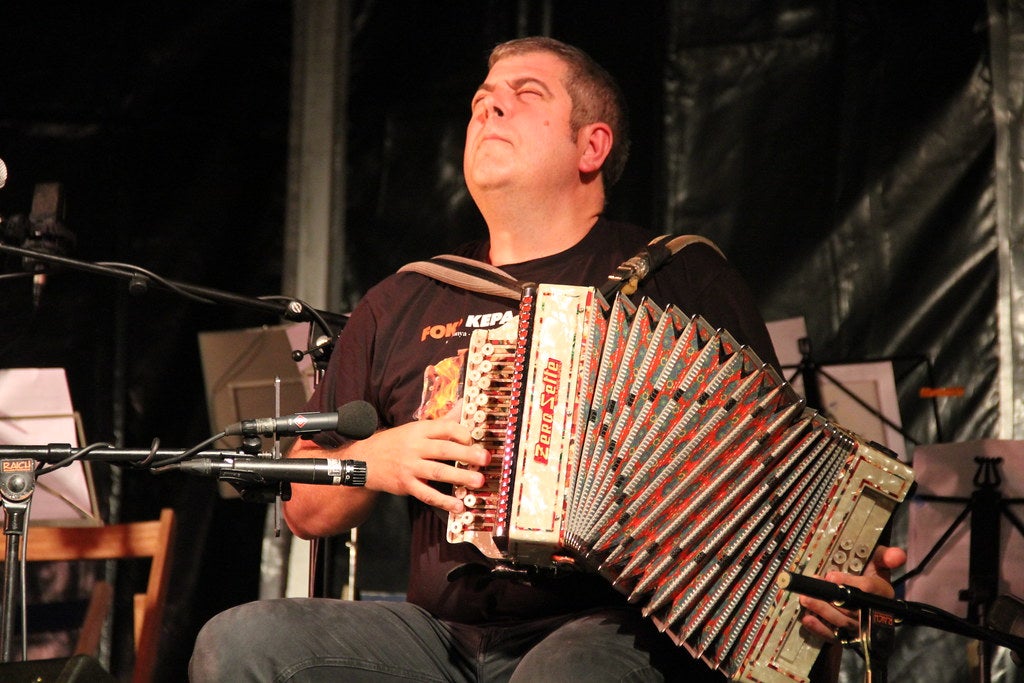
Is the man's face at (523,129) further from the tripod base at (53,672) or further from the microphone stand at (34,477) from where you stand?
the tripod base at (53,672)

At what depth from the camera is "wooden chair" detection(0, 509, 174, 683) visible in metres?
3.23

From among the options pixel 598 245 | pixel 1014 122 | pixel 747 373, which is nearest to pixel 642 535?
pixel 747 373

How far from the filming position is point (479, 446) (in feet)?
6.72

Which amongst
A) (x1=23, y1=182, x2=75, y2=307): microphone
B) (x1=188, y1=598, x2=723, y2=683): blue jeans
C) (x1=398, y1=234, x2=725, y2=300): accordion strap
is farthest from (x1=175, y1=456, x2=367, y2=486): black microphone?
(x1=23, y1=182, x2=75, y2=307): microphone

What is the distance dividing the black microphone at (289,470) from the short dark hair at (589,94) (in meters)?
1.25

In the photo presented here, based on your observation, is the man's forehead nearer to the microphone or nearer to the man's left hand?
the microphone

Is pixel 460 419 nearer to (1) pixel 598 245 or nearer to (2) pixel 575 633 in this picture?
(2) pixel 575 633

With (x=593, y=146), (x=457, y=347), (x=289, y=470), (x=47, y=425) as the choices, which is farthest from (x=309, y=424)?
(x=47, y=425)

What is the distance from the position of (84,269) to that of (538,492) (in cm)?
124

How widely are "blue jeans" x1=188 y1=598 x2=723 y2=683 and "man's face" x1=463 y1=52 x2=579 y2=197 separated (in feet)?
3.38

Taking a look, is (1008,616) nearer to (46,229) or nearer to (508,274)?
(508,274)

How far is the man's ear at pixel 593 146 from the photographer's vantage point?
9.35 ft

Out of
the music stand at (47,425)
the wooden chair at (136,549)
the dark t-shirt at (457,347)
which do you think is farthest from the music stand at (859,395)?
the music stand at (47,425)

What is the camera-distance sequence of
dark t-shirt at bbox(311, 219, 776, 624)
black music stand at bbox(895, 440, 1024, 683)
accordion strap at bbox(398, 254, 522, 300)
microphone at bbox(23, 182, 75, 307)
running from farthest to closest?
black music stand at bbox(895, 440, 1024, 683) → microphone at bbox(23, 182, 75, 307) → accordion strap at bbox(398, 254, 522, 300) → dark t-shirt at bbox(311, 219, 776, 624)
